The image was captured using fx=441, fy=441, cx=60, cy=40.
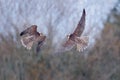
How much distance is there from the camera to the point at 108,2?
5266 mm

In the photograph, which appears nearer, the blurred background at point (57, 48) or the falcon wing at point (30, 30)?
the falcon wing at point (30, 30)

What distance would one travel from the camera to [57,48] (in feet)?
11.5

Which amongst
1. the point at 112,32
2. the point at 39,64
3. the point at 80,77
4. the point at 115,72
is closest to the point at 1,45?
the point at 39,64

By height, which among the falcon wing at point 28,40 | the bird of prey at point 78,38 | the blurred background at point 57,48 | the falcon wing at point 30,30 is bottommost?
the bird of prey at point 78,38

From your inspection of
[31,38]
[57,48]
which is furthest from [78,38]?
[57,48]

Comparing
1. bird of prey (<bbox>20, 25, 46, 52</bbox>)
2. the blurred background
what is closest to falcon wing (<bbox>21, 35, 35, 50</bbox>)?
A: bird of prey (<bbox>20, 25, 46, 52</bbox>)

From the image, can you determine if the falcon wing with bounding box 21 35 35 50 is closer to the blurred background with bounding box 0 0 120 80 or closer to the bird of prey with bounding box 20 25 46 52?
the bird of prey with bounding box 20 25 46 52

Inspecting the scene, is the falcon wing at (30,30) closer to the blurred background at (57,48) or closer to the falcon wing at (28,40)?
the falcon wing at (28,40)

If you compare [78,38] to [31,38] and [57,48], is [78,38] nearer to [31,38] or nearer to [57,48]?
[31,38]

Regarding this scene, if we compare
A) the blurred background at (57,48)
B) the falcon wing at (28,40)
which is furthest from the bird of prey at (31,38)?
the blurred background at (57,48)

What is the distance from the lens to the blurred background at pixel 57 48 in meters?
3.40

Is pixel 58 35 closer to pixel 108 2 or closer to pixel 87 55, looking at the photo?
pixel 87 55

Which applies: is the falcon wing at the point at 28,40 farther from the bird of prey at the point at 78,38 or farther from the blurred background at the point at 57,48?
the blurred background at the point at 57,48

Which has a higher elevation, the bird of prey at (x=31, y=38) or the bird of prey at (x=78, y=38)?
the bird of prey at (x=31, y=38)
